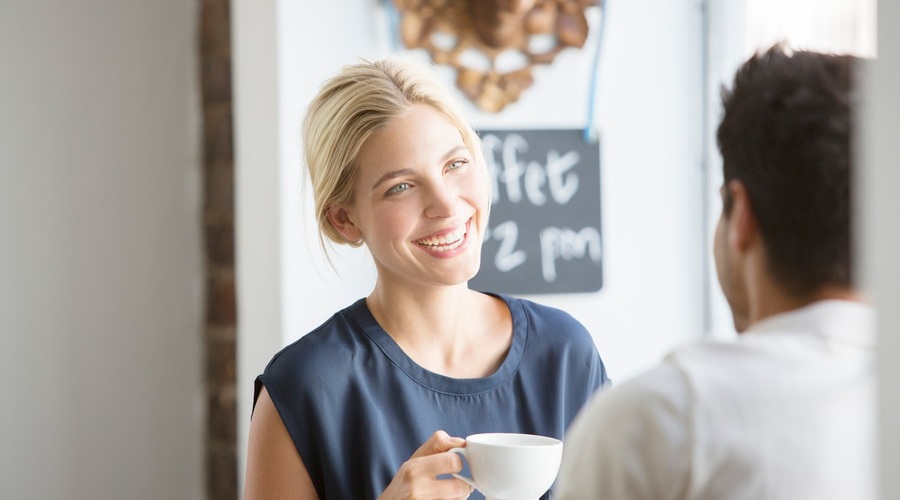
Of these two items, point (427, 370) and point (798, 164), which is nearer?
point (798, 164)

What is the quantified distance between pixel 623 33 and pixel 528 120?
295 millimetres

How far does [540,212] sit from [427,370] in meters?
0.82

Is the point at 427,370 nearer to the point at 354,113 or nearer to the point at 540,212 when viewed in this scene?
the point at 354,113

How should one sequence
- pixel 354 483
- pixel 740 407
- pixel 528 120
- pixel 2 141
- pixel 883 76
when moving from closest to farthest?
pixel 883 76
pixel 740 407
pixel 354 483
pixel 2 141
pixel 528 120

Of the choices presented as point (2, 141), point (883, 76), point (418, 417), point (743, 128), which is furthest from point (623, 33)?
point (883, 76)

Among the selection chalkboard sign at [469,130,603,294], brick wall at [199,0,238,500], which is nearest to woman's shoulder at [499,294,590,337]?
chalkboard sign at [469,130,603,294]

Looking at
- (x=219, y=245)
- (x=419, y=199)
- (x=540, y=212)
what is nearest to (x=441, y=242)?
(x=419, y=199)

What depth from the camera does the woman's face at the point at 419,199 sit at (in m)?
1.25

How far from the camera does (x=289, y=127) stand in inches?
75.2

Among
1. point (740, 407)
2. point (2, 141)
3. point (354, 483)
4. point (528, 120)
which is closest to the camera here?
point (740, 407)

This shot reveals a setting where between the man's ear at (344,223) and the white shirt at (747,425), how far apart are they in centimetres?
77

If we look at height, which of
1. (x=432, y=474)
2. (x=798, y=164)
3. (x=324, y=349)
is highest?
(x=798, y=164)

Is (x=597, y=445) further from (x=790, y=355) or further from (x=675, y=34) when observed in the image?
(x=675, y=34)

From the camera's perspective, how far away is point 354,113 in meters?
1.27
